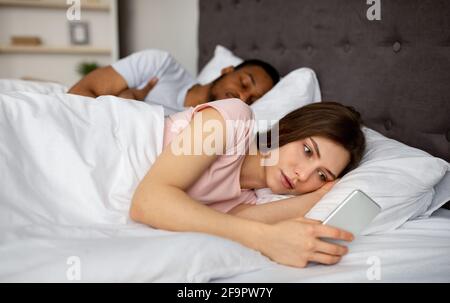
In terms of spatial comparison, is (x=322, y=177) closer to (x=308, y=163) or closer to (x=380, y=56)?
(x=308, y=163)

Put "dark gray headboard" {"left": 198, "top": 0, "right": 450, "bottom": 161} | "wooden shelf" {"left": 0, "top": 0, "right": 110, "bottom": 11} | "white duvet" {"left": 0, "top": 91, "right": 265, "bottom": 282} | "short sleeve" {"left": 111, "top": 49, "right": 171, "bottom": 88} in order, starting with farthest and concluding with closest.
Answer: "wooden shelf" {"left": 0, "top": 0, "right": 110, "bottom": 11} < "short sleeve" {"left": 111, "top": 49, "right": 171, "bottom": 88} < "dark gray headboard" {"left": 198, "top": 0, "right": 450, "bottom": 161} < "white duvet" {"left": 0, "top": 91, "right": 265, "bottom": 282}

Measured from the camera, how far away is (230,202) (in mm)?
1147

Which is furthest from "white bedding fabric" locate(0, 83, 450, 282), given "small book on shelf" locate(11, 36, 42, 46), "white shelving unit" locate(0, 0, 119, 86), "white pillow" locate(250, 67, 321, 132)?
"small book on shelf" locate(11, 36, 42, 46)

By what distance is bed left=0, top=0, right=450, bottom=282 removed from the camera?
0.71 m

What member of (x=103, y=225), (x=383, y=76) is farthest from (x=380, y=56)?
(x=103, y=225)

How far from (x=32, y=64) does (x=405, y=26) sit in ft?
9.14

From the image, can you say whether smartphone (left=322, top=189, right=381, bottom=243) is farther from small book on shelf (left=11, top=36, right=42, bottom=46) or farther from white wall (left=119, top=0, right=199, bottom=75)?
small book on shelf (left=11, top=36, right=42, bottom=46)

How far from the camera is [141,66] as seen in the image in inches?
76.7

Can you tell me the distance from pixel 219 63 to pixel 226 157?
1209 millimetres

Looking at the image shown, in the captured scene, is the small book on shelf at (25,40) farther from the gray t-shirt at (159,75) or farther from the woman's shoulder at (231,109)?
the woman's shoulder at (231,109)

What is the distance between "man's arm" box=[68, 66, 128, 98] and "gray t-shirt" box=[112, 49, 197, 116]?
27 mm

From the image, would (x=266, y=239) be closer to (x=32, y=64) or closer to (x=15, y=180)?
(x=15, y=180)

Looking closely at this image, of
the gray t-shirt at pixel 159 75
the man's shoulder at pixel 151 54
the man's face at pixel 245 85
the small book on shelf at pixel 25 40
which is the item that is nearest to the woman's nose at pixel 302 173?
the man's face at pixel 245 85
